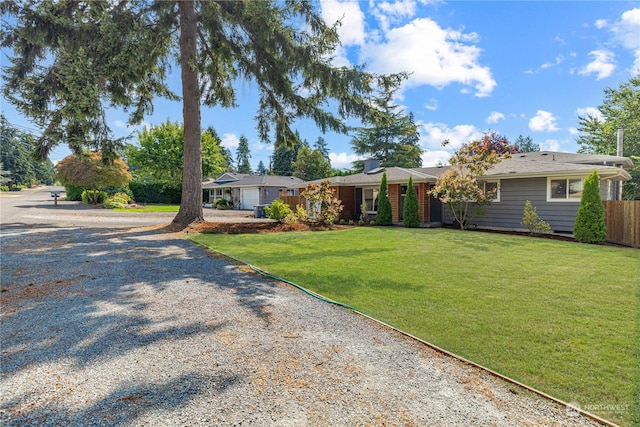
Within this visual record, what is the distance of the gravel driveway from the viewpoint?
2129mm

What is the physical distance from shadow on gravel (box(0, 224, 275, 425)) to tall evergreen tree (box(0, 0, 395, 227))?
5.22m

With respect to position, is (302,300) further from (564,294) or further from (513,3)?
(513,3)

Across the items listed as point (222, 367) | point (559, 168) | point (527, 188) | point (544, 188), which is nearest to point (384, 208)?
point (527, 188)

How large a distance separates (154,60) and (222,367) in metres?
14.2

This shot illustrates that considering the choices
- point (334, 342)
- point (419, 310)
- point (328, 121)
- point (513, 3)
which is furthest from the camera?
point (328, 121)

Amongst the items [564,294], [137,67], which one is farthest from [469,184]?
[137,67]

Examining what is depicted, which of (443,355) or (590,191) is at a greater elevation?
(590,191)

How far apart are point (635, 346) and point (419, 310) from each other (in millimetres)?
2013

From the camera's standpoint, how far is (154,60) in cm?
1306

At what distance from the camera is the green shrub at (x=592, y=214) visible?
9.61 metres

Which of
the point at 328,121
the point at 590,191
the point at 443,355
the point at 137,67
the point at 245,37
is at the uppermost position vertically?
the point at 245,37

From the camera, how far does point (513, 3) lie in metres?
9.12

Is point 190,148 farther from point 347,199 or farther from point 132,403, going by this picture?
point 132,403

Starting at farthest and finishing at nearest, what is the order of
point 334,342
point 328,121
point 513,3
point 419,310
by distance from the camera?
point 328,121 → point 513,3 → point 419,310 → point 334,342
